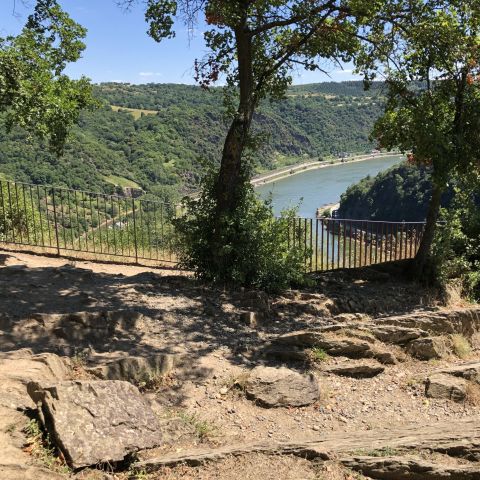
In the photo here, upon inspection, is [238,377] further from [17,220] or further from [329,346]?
[17,220]

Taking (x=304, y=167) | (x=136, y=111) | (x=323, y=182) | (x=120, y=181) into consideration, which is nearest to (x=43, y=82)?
(x=120, y=181)

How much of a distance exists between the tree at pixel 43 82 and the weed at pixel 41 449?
5.64 metres

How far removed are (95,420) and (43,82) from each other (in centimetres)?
639

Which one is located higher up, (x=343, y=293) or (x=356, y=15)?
(x=356, y=15)

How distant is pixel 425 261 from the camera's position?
29.8 ft

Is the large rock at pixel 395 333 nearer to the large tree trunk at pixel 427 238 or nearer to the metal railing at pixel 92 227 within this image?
the large tree trunk at pixel 427 238

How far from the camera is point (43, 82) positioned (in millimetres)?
8250

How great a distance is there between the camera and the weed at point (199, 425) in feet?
13.5

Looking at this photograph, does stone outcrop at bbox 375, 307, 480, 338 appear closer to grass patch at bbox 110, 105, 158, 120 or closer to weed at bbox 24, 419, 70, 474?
weed at bbox 24, 419, 70, 474

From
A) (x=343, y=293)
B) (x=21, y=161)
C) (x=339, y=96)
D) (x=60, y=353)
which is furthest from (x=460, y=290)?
(x=339, y=96)

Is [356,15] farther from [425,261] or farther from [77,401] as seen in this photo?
[77,401]

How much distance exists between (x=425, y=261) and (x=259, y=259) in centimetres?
324

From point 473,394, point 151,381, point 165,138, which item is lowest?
point 473,394

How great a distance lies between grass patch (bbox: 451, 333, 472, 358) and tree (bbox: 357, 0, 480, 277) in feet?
7.74
